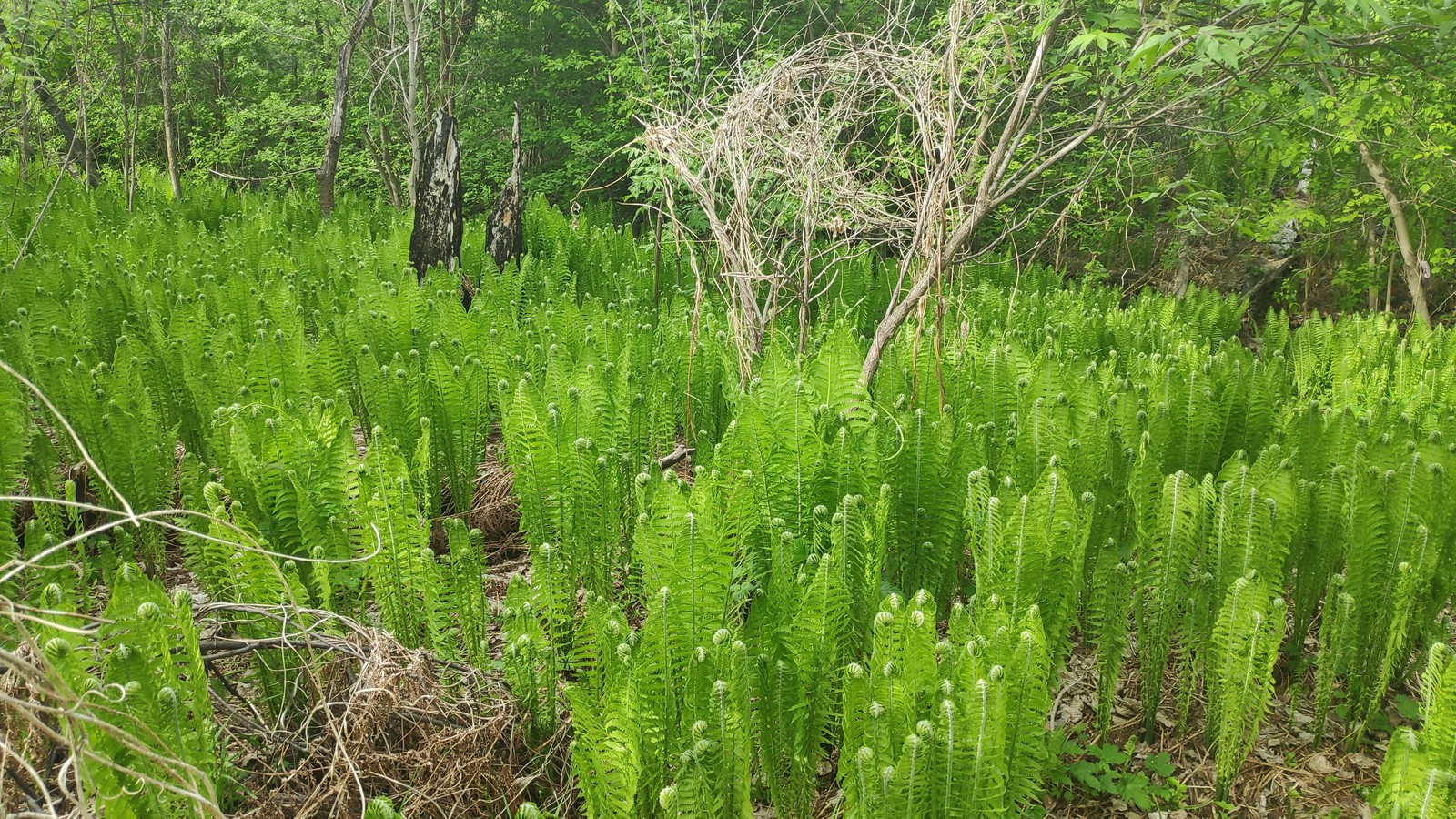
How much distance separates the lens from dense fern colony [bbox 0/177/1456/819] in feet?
5.38

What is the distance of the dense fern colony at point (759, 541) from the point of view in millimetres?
1640

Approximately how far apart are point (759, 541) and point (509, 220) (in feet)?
14.9

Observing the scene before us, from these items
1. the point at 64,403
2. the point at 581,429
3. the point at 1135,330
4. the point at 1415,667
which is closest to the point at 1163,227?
the point at 1135,330

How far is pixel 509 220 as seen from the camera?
6.46 m

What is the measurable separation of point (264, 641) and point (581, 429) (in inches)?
41.9

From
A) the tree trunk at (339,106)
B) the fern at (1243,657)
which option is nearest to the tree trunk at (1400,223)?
the fern at (1243,657)

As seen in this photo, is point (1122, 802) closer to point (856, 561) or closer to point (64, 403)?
point (856, 561)

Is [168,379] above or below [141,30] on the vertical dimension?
below

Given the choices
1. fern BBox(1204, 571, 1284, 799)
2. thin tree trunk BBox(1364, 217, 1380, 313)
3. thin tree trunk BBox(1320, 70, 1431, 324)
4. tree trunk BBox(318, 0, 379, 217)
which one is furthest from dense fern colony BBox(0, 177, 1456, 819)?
thin tree trunk BBox(1364, 217, 1380, 313)

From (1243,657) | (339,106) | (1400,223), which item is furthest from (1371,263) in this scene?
(339,106)

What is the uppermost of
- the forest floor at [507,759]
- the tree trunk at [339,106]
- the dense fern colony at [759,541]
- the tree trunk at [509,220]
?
the tree trunk at [339,106]

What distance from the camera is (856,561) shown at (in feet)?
7.25

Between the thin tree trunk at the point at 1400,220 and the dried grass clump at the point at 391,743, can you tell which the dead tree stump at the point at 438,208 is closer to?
the dried grass clump at the point at 391,743

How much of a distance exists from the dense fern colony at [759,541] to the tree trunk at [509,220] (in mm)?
2237
